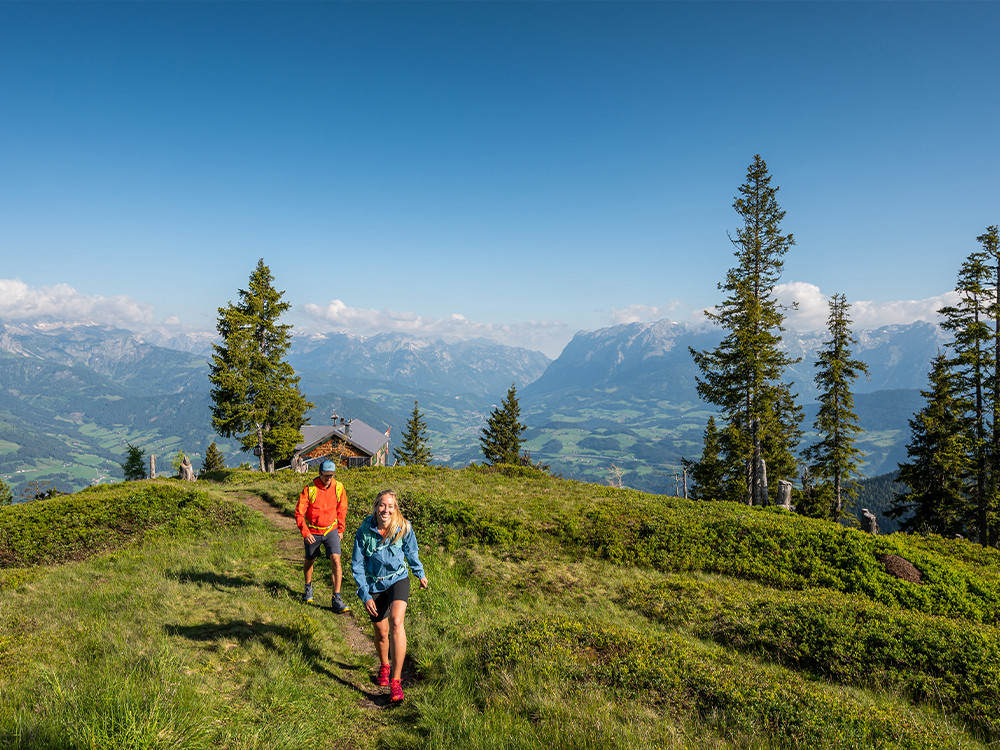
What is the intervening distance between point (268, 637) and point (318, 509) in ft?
6.53

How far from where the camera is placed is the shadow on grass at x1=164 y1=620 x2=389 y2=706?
5738 mm

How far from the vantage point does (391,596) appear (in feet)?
18.2

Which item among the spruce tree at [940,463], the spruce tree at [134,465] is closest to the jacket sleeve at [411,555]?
the spruce tree at [940,463]

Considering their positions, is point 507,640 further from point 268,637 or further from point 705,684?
point 268,637

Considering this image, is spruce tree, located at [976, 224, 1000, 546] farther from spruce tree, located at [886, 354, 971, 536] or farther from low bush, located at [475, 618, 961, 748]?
low bush, located at [475, 618, 961, 748]

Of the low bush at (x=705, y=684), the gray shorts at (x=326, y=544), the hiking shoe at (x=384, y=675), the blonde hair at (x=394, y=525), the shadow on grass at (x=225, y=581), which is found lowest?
the shadow on grass at (x=225, y=581)

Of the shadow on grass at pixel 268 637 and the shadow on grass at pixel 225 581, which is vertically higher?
the shadow on grass at pixel 268 637

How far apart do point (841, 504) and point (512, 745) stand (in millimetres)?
36316

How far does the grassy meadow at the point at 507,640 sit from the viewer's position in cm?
430

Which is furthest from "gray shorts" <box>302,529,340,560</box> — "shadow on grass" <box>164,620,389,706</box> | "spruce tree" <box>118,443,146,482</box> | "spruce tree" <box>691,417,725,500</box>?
"spruce tree" <box>118,443,146,482</box>

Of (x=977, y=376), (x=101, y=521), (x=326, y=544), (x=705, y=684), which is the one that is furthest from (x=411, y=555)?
(x=977, y=376)

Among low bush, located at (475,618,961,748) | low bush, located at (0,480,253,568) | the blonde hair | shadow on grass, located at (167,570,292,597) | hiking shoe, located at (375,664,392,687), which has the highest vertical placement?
the blonde hair

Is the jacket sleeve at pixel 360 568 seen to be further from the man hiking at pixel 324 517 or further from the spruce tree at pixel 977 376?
the spruce tree at pixel 977 376

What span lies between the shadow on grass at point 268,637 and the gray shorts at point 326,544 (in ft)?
4.00
